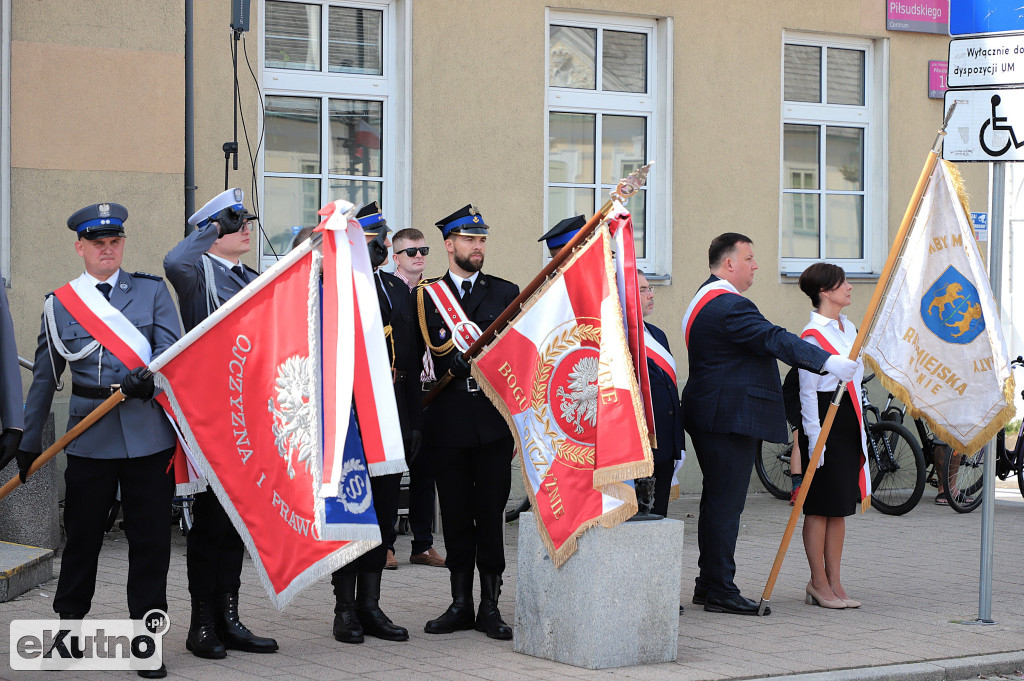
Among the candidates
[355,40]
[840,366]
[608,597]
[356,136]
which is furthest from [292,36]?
[608,597]

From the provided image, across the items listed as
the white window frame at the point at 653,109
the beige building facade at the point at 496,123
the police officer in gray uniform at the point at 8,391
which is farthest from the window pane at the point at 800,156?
the police officer in gray uniform at the point at 8,391

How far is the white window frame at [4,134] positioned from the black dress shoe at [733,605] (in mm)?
5366

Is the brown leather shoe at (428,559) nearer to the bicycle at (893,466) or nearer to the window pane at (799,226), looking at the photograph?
the bicycle at (893,466)

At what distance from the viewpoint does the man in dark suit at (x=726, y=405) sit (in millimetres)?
7125

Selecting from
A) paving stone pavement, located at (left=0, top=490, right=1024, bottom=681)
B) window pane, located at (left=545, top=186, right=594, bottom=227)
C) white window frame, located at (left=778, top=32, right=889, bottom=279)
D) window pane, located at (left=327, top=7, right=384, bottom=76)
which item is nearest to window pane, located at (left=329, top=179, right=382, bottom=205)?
window pane, located at (left=327, top=7, right=384, bottom=76)

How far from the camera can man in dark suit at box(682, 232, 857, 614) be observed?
23.4 feet

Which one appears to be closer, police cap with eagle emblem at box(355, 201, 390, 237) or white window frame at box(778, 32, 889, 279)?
police cap with eagle emblem at box(355, 201, 390, 237)

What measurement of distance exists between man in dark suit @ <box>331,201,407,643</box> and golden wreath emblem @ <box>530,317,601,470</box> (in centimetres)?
71

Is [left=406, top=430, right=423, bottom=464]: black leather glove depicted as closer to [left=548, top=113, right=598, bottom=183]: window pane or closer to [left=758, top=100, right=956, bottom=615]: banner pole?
[left=758, top=100, right=956, bottom=615]: banner pole

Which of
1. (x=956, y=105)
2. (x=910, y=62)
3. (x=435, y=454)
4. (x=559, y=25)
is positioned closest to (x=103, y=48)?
(x=559, y=25)

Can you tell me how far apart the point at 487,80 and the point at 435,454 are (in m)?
5.07

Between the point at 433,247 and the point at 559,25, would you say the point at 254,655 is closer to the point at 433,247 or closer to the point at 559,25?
the point at 433,247

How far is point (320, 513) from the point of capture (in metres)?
5.43

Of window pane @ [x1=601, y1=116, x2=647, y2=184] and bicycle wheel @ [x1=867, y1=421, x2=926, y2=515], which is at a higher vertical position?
window pane @ [x1=601, y1=116, x2=647, y2=184]
